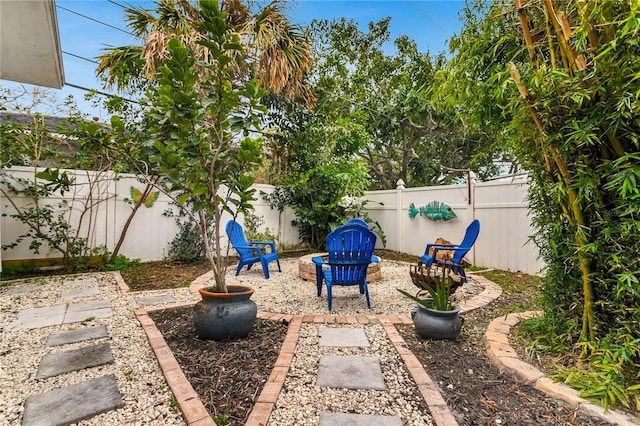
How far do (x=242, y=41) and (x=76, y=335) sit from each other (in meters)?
4.51

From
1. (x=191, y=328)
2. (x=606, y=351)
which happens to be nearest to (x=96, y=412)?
(x=191, y=328)

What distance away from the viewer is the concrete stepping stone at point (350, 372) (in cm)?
182

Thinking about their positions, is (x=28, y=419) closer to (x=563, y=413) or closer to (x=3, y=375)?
(x=3, y=375)

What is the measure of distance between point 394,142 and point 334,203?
187 inches

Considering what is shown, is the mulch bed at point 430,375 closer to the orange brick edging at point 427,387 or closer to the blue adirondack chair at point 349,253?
the orange brick edging at point 427,387

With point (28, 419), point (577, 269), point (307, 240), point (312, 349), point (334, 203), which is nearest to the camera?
point (28, 419)

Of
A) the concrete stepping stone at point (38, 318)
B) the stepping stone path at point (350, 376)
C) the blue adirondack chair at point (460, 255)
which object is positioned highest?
the blue adirondack chair at point (460, 255)

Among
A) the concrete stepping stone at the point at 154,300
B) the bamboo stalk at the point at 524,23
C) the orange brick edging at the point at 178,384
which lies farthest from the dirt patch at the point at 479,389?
the concrete stepping stone at the point at 154,300

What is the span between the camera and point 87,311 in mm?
3064

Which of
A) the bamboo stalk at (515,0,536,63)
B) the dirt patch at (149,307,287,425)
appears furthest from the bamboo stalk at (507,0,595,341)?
the dirt patch at (149,307,287,425)

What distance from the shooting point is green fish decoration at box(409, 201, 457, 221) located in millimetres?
5750

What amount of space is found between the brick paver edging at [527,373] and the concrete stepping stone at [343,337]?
882 mm

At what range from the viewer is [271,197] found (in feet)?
23.2

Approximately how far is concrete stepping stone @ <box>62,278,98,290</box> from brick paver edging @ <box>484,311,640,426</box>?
4.51 meters
